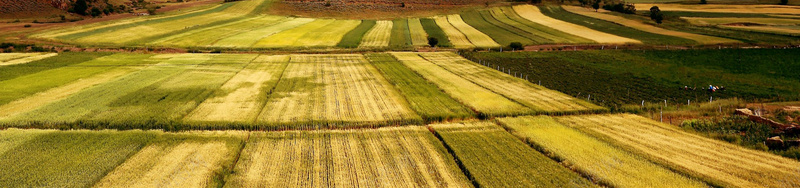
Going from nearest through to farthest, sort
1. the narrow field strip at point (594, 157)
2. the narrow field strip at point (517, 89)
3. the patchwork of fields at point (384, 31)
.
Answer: the narrow field strip at point (594, 157)
the narrow field strip at point (517, 89)
the patchwork of fields at point (384, 31)

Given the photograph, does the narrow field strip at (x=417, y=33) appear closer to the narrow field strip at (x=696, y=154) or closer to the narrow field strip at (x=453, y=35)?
the narrow field strip at (x=453, y=35)

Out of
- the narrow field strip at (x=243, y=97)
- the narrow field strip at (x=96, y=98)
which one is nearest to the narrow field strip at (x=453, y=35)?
the narrow field strip at (x=243, y=97)

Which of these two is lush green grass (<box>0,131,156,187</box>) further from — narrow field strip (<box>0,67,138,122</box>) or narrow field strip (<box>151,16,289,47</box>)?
narrow field strip (<box>151,16,289,47</box>)

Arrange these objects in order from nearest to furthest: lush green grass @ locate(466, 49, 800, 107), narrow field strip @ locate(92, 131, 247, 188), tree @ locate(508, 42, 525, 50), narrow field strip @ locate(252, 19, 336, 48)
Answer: narrow field strip @ locate(92, 131, 247, 188) < lush green grass @ locate(466, 49, 800, 107) < tree @ locate(508, 42, 525, 50) < narrow field strip @ locate(252, 19, 336, 48)

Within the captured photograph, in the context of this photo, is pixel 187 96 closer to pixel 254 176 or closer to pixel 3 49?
pixel 254 176

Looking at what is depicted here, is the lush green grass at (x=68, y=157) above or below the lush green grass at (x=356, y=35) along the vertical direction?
below

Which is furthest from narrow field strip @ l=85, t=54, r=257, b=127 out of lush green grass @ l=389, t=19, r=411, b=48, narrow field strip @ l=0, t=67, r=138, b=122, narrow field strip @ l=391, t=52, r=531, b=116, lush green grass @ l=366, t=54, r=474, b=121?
lush green grass @ l=389, t=19, r=411, b=48

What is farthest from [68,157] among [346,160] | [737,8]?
[737,8]
